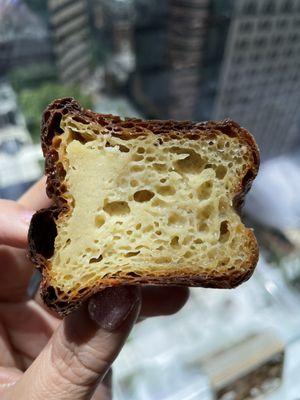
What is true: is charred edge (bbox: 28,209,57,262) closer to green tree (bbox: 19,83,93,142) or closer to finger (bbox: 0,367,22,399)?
finger (bbox: 0,367,22,399)

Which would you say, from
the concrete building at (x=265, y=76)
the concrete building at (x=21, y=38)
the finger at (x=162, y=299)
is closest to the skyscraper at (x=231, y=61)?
the concrete building at (x=265, y=76)

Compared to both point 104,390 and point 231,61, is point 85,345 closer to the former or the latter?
point 104,390

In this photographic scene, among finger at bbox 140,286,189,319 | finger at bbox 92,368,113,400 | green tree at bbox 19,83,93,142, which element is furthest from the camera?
green tree at bbox 19,83,93,142

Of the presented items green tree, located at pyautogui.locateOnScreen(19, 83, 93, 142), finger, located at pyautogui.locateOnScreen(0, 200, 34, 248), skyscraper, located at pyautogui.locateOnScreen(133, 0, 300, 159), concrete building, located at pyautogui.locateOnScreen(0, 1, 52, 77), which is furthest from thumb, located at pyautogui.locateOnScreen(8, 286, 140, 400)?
green tree, located at pyautogui.locateOnScreen(19, 83, 93, 142)

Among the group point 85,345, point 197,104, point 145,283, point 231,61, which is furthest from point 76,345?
point 197,104

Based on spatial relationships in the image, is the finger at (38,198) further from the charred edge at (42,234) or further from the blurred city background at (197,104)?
the blurred city background at (197,104)

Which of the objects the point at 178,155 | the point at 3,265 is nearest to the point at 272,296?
the point at 3,265

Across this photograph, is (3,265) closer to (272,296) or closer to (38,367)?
(38,367)
